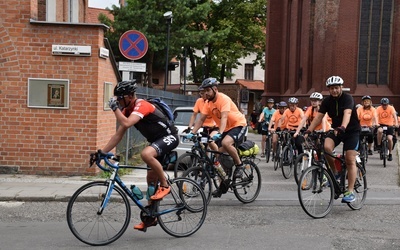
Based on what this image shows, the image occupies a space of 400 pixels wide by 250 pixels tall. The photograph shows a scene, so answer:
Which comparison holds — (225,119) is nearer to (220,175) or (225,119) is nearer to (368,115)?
(220,175)

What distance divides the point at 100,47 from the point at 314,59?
75.9 ft

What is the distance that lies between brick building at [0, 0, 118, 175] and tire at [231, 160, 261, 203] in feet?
11.5

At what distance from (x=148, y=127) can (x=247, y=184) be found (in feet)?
9.12

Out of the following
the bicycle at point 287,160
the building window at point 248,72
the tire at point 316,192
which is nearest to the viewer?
the tire at point 316,192

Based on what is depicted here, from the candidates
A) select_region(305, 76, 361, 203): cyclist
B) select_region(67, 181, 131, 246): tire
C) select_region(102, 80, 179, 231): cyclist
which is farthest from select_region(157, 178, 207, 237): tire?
select_region(305, 76, 361, 203): cyclist

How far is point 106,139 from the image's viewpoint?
1091 cm

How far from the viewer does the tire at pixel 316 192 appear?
23.1 feet

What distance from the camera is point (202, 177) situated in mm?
7266

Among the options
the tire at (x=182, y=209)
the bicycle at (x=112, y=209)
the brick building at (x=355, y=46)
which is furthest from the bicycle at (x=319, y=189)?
the brick building at (x=355, y=46)

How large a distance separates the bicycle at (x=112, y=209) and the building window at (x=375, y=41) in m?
26.1

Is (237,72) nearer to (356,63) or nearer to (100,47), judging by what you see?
(356,63)

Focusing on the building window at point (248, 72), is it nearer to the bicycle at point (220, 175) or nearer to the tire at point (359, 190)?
the bicycle at point (220, 175)

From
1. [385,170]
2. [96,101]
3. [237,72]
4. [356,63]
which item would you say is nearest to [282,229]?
[96,101]

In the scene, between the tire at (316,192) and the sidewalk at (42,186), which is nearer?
the tire at (316,192)
